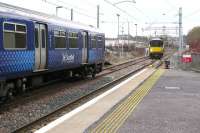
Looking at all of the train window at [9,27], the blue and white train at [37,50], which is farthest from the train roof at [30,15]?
the train window at [9,27]

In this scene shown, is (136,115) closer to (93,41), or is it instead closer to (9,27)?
(9,27)

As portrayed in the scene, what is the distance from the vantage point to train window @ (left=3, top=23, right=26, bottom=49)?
42.6 ft

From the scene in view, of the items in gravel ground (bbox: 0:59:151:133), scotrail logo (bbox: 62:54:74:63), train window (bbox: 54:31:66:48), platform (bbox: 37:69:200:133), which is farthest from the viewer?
scotrail logo (bbox: 62:54:74:63)

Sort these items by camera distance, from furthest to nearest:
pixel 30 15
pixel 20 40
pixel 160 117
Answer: pixel 30 15 → pixel 20 40 → pixel 160 117

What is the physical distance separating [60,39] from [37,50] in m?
3.27

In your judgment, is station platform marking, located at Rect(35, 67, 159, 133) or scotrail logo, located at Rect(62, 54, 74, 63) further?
scotrail logo, located at Rect(62, 54, 74, 63)

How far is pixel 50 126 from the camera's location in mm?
10344

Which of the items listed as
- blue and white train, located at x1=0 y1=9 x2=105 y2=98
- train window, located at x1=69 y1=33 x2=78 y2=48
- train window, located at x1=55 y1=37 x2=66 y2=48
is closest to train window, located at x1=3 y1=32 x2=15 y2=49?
blue and white train, located at x1=0 y1=9 x2=105 y2=98

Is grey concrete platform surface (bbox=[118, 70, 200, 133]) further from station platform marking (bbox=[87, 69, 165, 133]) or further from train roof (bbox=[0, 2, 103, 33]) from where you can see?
train roof (bbox=[0, 2, 103, 33])

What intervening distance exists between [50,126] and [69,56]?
10.2 m

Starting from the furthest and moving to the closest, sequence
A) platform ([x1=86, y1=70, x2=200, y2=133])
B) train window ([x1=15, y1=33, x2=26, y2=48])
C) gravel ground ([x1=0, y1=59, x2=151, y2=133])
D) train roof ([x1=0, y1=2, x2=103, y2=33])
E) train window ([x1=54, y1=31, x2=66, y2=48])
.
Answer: train window ([x1=54, y1=31, x2=66, y2=48])
train window ([x1=15, y1=33, x2=26, y2=48])
train roof ([x1=0, y1=2, x2=103, y2=33])
gravel ground ([x1=0, y1=59, x2=151, y2=133])
platform ([x1=86, y1=70, x2=200, y2=133])

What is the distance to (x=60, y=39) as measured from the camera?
746 inches

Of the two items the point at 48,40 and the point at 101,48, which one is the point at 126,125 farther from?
the point at 101,48

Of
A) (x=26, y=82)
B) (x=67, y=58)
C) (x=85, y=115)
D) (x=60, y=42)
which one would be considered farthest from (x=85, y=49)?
(x=85, y=115)
